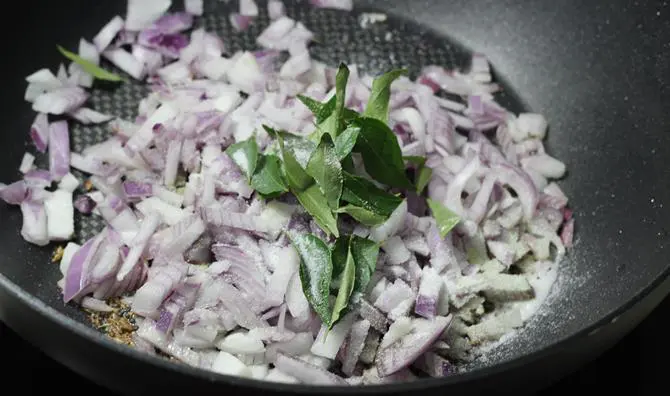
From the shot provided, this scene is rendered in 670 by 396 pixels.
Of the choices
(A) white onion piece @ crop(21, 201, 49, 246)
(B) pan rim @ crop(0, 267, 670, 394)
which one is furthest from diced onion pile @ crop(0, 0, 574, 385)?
(B) pan rim @ crop(0, 267, 670, 394)

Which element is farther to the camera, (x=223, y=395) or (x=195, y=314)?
(x=195, y=314)

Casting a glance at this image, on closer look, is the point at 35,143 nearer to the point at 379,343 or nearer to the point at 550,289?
the point at 379,343

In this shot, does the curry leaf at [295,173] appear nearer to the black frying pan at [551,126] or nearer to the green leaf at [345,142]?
the green leaf at [345,142]

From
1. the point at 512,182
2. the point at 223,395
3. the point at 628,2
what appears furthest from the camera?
the point at 628,2

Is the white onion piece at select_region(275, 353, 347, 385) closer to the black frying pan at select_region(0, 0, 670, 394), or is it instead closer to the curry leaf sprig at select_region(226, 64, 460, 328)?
the curry leaf sprig at select_region(226, 64, 460, 328)

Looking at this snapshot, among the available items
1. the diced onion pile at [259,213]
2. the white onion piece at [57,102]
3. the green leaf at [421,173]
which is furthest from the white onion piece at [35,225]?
the green leaf at [421,173]

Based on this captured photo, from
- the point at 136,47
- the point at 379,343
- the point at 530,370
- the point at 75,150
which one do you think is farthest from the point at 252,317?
the point at 136,47
